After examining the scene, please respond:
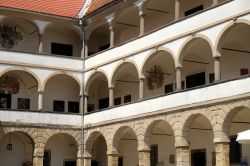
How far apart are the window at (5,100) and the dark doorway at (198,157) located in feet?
33.5

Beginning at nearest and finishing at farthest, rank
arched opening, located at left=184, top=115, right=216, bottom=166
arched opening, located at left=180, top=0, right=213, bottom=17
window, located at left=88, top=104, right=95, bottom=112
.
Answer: arched opening, located at left=184, top=115, right=216, bottom=166, arched opening, located at left=180, top=0, right=213, bottom=17, window, located at left=88, top=104, right=95, bottom=112

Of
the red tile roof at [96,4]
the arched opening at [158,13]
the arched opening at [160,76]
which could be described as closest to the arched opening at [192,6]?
the arched opening at [158,13]

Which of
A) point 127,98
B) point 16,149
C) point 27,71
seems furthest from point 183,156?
point 16,149

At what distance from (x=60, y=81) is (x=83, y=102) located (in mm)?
2135

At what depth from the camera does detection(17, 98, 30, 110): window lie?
2984 cm

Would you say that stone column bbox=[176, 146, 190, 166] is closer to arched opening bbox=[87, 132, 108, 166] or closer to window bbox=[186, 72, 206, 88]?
window bbox=[186, 72, 206, 88]

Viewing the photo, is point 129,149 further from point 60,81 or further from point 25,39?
point 25,39

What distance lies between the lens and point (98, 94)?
106 ft

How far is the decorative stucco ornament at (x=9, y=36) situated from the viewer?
96.9ft

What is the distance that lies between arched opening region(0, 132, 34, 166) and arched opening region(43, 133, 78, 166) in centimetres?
92

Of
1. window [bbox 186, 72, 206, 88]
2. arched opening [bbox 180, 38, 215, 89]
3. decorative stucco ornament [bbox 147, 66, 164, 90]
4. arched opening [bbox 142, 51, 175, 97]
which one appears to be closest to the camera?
arched opening [bbox 180, 38, 215, 89]

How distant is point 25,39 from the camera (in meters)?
30.4

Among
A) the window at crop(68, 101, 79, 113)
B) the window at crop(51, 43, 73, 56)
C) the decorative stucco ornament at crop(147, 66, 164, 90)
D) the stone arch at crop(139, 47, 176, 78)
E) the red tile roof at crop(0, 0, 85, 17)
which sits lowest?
the window at crop(68, 101, 79, 113)

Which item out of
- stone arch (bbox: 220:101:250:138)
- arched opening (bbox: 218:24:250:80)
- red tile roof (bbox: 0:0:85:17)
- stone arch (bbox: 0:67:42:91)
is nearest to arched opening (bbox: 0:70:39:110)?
stone arch (bbox: 0:67:42:91)
